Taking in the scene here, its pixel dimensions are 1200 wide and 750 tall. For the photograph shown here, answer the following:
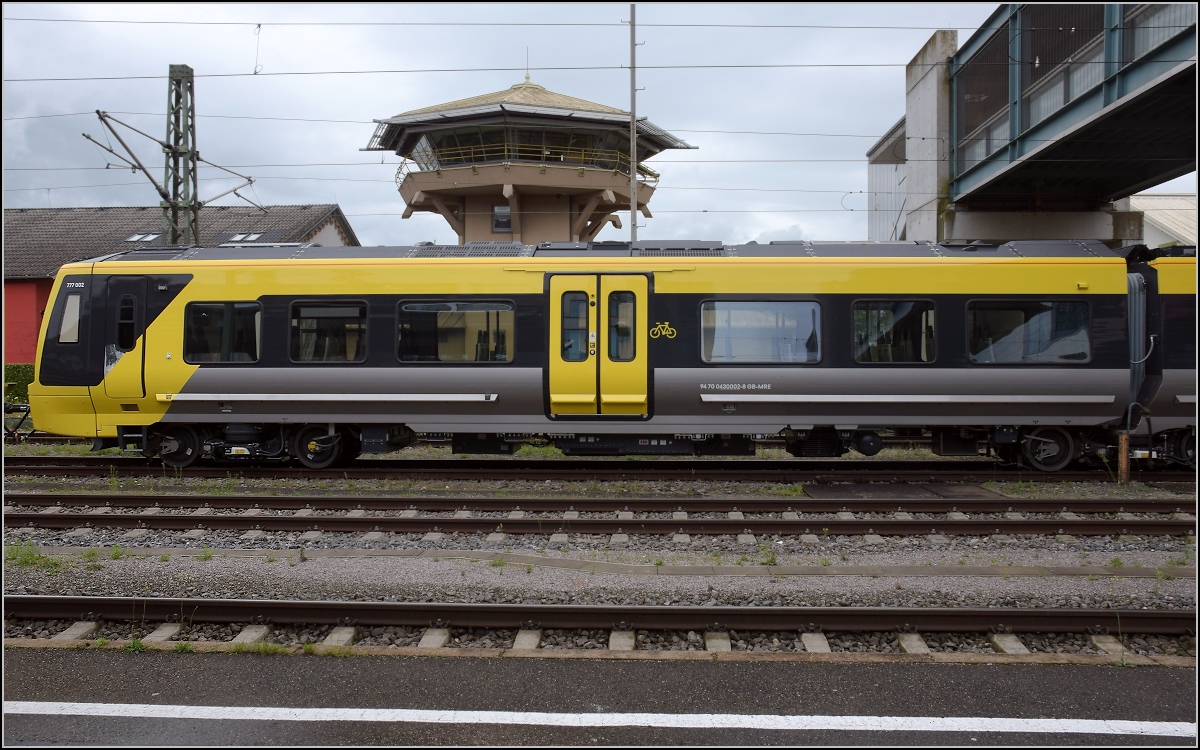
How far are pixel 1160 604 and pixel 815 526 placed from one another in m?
3.08

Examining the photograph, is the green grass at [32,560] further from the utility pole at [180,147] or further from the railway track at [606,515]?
the utility pole at [180,147]

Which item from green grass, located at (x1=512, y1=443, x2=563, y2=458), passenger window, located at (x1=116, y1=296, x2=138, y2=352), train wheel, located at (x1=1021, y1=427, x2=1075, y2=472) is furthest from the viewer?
green grass, located at (x1=512, y1=443, x2=563, y2=458)

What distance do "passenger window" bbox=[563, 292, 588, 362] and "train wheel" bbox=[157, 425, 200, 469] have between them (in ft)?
19.4

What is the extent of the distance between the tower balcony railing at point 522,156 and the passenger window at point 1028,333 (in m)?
22.1

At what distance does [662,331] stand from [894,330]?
3286mm

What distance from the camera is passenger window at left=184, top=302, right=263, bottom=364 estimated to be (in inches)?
439

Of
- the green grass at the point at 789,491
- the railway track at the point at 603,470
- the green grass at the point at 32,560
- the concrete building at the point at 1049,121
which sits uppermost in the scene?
the concrete building at the point at 1049,121

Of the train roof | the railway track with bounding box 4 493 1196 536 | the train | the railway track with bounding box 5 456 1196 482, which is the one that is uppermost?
the train roof

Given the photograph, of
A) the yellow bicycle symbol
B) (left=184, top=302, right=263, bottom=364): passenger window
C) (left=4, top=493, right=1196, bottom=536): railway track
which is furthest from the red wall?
the yellow bicycle symbol

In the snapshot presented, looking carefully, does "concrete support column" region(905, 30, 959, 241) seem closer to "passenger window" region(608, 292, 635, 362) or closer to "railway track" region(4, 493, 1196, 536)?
"railway track" region(4, 493, 1196, 536)

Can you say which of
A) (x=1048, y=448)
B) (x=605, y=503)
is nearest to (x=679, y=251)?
(x=605, y=503)

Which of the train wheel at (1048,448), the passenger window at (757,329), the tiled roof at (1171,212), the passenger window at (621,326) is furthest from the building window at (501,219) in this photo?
the tiled roof at (1171,212)

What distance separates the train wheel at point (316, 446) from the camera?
11531mm

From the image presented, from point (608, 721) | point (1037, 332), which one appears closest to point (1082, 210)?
point (1037, 332)
